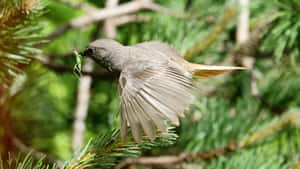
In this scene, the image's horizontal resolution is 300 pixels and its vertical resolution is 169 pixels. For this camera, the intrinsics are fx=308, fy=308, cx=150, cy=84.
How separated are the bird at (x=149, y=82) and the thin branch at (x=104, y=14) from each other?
20 cm

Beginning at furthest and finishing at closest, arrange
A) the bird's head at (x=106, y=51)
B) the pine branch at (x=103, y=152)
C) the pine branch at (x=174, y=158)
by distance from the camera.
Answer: the pine branch at (x=174, y=158), the bird's head at (x=106, y=51), the pine branch at (x=103, y=152)

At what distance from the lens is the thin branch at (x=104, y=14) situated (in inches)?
34.7

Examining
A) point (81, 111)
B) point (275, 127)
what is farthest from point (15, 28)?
point (275, 127)

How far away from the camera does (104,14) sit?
0.94 metres

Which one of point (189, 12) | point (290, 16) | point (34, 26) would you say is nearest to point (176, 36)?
point (189, 12)

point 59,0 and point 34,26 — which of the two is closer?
point 34,26

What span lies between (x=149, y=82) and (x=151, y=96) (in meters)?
0.06

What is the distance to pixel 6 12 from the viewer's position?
1.69ft

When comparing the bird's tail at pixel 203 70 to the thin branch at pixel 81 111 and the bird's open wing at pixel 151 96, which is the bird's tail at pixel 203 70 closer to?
the bird's open wing at pixel 151 96

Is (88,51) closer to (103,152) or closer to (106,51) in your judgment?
(106,51)

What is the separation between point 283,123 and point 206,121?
22 cm

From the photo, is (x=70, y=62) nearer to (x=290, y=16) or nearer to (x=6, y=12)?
(x=6, y=12)

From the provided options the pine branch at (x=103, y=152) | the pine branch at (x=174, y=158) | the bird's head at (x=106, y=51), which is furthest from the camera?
the pine branch at (x=174, y=158)

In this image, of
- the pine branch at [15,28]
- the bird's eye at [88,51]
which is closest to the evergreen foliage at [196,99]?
the pine branch at [15,28]
